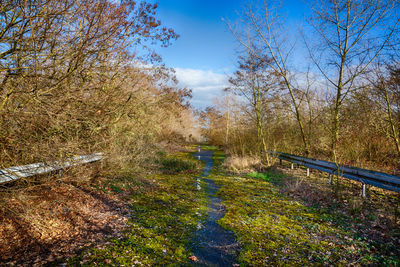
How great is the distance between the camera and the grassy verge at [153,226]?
3.46 m

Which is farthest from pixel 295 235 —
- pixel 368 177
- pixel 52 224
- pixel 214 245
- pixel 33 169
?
pixel 33 169

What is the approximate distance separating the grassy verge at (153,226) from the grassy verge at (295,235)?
3.15 ft

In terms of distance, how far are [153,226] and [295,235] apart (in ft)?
9.27

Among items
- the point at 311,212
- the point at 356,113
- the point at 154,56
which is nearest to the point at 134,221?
the point at 311,212

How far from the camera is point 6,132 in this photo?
4.48 meters

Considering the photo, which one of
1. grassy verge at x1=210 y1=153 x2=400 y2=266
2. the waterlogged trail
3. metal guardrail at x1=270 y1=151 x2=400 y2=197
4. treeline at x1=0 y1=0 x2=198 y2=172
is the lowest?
the waterlogged trail

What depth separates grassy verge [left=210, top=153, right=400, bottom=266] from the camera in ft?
11.7

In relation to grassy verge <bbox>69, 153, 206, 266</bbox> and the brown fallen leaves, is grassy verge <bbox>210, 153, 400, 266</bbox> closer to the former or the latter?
grassy verge <bbox>69, 153, 206, 266</bbox>

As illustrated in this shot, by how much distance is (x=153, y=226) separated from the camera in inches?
185

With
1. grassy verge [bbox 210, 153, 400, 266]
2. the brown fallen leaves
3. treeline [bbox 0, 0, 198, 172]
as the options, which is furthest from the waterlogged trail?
treeline [bbox 0, 0, 198, 172]

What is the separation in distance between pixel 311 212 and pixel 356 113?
731 cm

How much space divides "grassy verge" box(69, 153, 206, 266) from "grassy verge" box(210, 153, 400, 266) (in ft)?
3.15

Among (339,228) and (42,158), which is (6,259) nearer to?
(42,158)

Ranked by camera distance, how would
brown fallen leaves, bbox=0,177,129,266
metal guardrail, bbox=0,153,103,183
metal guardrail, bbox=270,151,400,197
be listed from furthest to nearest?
metal guardrail, bbox=270,151,400,197, metal guardrail, bbox=0,153,103,183, brown fallen leaves, bbox=0,177,129,266
